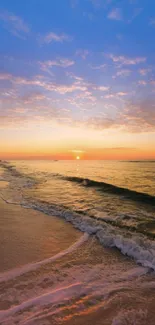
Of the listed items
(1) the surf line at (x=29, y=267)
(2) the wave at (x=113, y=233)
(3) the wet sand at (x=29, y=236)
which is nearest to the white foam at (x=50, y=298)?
(1) the surf line at (x=29, y=267)

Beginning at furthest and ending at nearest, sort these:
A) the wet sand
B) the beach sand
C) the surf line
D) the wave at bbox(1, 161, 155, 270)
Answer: the wave at bbox(1, 161, 155, 270) < the wet sand < the surf line < the beach sand

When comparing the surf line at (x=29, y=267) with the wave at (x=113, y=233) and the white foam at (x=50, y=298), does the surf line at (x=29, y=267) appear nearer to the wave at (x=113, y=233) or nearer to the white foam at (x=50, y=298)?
the white foam at (x=50, y=298)

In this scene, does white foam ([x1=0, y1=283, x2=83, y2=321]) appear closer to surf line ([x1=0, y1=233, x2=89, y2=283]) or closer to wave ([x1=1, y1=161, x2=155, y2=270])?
surf line ([x1=0, y1=233, x2=89, y2=283])

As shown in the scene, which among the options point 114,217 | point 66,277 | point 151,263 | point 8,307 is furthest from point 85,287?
point 114,217

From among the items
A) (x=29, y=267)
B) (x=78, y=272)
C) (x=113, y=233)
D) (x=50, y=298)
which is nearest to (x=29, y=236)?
(x=29, y=267)

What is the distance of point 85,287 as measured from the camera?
4203mm

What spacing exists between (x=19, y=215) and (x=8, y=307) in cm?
635

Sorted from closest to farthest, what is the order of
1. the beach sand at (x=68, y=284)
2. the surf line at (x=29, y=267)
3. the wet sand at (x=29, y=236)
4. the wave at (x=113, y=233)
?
the beach sand at (x=68, y=284) < the surf line at (x=29, y=267) < the wet sand at (x=29, y=236) < the wave at (x=113, y=233)

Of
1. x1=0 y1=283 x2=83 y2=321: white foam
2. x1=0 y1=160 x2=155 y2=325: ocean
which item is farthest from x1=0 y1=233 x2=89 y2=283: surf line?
x1=0 y1=283 x2=83 y2=321: white foam

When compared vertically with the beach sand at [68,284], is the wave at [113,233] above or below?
below

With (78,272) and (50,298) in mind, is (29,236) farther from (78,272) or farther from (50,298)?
(50,298)

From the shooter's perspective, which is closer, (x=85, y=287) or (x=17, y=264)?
(x=85, y=287)

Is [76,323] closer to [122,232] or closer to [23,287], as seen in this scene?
[23,287]

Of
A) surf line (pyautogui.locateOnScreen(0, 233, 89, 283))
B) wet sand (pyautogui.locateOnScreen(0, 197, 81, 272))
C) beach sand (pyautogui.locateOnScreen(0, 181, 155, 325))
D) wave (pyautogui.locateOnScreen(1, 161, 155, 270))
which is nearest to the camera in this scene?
beach sand (pyautogui.locateOnScreen(0, 181, 155, 325))
